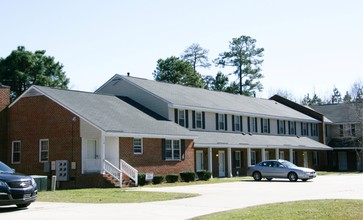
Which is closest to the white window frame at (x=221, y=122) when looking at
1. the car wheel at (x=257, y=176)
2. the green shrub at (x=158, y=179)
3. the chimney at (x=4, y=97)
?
the car wheel at (x=257, y=176)

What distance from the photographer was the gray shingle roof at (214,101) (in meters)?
43.0

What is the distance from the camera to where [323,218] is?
1381 cm

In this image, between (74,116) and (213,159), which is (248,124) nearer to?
(213,159)

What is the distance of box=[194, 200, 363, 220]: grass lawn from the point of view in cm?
1423

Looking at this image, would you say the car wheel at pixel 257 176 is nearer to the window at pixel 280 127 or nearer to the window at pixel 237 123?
the window at pixel 237 123

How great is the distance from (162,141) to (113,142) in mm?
4332

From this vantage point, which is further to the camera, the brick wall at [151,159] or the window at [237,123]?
the window at [237,123]

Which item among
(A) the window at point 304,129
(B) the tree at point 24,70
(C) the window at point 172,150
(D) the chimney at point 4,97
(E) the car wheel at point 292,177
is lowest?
(E) the car wheel at point 292,177

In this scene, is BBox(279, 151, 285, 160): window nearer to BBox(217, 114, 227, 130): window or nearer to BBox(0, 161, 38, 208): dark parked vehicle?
BBox(217, 114, 227, 130): window

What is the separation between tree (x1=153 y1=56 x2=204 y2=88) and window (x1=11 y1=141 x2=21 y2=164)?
149 ft

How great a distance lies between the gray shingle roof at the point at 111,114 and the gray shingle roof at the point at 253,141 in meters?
3.54

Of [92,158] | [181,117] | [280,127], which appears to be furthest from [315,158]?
[92,158]

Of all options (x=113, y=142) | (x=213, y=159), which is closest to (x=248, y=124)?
(x=213, y=159)

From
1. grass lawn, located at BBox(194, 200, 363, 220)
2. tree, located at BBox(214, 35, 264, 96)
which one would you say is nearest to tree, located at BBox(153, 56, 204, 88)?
tree, located at BBox(214, 35, 264, 96)
